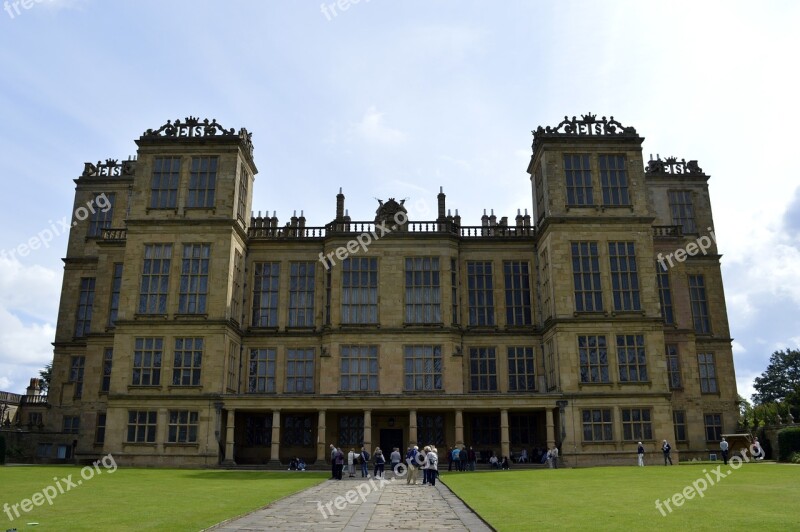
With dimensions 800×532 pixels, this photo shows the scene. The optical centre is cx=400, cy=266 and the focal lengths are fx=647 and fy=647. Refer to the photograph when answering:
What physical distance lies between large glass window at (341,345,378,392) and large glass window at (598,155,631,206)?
66.2 feet

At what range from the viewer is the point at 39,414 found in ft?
203

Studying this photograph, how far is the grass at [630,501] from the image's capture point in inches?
603

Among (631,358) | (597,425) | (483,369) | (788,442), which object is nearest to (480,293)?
(483,369)

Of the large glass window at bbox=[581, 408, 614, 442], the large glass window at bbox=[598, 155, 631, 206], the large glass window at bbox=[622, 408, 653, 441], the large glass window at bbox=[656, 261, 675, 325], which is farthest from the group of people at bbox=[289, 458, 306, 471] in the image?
the large glass window at bbox=[656, 261, 675, 325]

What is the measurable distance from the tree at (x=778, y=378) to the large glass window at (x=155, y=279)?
298ft

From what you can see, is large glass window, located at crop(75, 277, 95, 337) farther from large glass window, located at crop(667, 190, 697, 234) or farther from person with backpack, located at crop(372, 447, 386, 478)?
large glass window, located at crop(667, 190, 697, 234)

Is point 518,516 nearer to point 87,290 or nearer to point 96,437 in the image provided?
point 96,437

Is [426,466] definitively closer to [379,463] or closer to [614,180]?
[379,463]

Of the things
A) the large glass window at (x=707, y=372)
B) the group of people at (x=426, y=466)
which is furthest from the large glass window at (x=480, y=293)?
the group of people at (x=426, y=466)

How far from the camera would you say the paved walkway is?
15484mm

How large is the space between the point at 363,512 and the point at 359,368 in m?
27.6

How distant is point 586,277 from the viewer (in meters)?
45.2

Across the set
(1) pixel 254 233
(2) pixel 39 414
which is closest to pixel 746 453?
(1) pixel 254 233

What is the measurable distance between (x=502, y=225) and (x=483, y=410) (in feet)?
49.4
